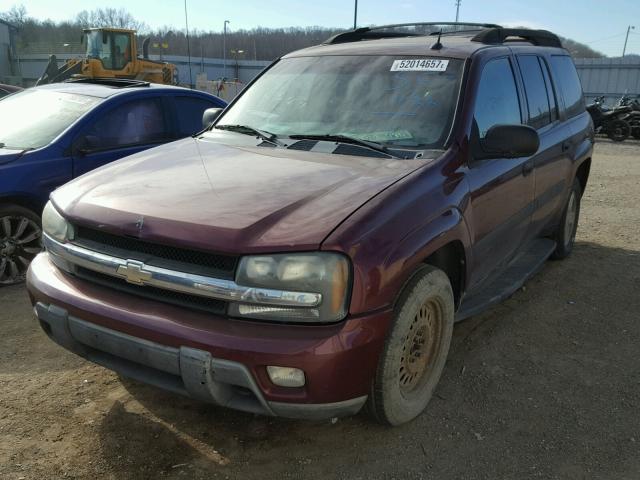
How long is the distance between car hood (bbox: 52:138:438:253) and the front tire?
0.51 metres

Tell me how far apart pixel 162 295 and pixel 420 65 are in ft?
6.77

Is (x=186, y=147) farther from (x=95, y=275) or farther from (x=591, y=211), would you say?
(x=591, y=211)

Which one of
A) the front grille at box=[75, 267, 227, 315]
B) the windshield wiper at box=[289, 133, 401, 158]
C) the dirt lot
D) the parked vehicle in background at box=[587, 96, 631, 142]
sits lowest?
the parked vehicle in background at box=[587, 96, 631, 142]

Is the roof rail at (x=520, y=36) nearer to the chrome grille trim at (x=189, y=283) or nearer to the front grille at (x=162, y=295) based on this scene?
the chrome grille trim at (x=189, y=283)

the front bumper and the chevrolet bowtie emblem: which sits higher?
the chevrolet bowtie emblem

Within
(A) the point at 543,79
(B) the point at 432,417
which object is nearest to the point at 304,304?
(B) the point at 432,417

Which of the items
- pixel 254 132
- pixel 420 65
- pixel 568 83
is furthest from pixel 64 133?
pixel 568 83


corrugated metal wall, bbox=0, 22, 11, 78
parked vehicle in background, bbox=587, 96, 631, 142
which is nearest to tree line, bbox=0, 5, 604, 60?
corrugated metal wall, bbox=0, 22, 11, 78

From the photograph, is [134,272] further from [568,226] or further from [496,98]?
[568,226]

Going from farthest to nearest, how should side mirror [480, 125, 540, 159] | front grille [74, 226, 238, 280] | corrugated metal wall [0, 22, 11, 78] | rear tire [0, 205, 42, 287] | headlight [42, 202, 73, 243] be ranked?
1. corrugated metal wall [0, 22, 11, 78]
2. rear tire [0, 205, 42, 287]
3. side mirror [480, 125, 540, 159]
4. headlight [42, 202, 73, 243]
5. front grille [74, 226, 238, 280]

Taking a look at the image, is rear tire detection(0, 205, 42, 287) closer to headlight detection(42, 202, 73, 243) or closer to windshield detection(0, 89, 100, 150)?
windshield detection(0, 89, 100, 150)

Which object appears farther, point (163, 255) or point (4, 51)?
point (4, 51)

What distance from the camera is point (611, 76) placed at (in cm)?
3738

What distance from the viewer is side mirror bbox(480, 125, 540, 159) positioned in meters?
2.98
